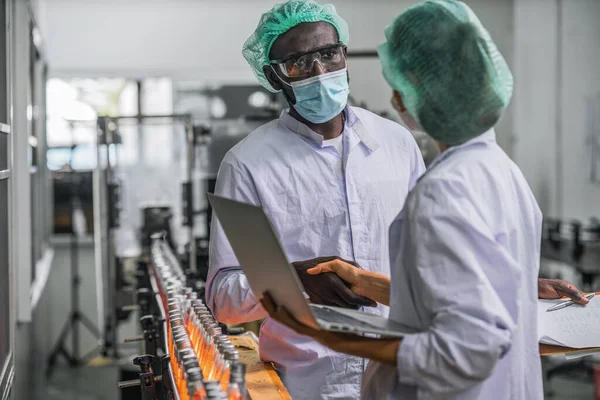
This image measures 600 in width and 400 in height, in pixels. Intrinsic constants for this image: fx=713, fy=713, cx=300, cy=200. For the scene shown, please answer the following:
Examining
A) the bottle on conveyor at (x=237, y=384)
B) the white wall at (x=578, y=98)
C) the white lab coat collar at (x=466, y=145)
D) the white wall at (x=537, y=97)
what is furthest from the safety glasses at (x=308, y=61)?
the white wall at (x=537, y=97)

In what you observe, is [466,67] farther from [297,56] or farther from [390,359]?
[297,56]

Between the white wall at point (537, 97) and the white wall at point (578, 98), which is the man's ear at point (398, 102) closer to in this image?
the white wall at point (578, 98)

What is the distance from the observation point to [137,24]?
270 inches

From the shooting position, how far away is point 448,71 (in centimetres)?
107

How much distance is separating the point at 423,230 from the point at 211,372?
601mm

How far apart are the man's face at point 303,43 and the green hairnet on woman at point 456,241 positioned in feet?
1.96

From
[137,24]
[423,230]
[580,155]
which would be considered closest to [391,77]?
[423,230]

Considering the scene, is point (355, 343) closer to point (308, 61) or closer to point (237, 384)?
point (237, 384)

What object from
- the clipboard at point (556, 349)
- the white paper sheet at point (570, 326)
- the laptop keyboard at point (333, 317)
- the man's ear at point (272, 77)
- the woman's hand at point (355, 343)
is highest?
the man's ear at point (272, 77)

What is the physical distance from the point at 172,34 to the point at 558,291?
6035 mm

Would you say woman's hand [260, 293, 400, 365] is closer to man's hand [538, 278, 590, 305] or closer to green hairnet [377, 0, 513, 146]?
green hairnet [377, 0, 513, 146]

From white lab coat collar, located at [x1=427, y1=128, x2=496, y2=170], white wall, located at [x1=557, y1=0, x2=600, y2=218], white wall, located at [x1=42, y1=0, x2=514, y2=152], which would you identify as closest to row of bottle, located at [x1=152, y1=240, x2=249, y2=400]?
white lab coat collar, located at [x1=427, y1=128, x2=496, y2=170]

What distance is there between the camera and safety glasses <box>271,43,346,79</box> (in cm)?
Result: 178

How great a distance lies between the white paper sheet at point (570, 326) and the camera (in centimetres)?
137
